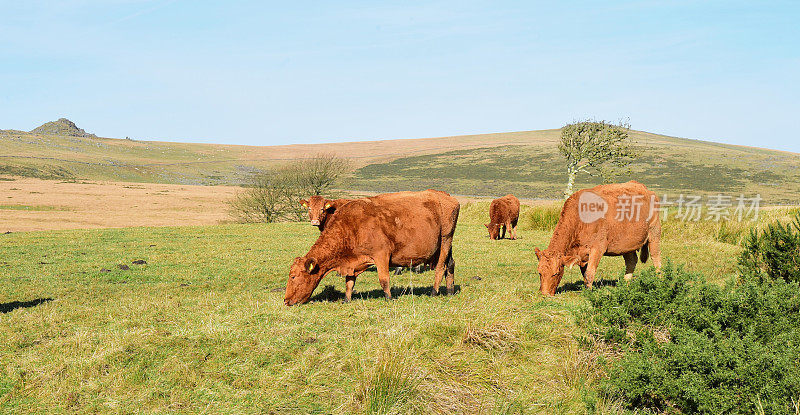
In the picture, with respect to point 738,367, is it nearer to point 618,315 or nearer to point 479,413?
point 618,315

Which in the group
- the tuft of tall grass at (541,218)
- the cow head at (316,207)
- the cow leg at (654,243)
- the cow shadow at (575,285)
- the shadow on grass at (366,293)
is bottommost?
the tuft of tall grass at (541,218)

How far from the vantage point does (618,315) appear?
775 centimetres

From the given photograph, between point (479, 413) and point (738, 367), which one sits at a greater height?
point (738, 367)

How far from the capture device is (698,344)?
642cm

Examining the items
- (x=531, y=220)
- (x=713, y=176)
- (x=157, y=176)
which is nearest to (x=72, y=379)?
(x=531, y=220)

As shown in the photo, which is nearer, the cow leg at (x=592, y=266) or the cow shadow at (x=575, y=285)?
the cow leg at (x=592, y=266)

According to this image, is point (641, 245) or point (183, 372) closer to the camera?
point (183, 372)

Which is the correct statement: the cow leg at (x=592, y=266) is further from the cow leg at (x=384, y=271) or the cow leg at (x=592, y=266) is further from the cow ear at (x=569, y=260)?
the cow leg at (x=384, y=271)

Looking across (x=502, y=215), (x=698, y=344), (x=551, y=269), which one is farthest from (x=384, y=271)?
(x=502, y=215)

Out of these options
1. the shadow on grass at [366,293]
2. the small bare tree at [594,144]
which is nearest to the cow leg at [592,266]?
the shadow on grass at [366,293]

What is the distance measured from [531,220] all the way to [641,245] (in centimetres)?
1854

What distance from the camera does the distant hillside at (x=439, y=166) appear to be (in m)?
110

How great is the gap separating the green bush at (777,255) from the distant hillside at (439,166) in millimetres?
87788

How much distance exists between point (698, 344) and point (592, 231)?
5340 millimetres
